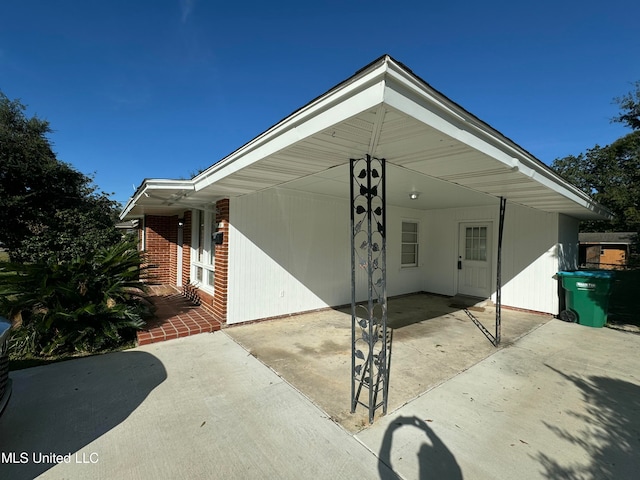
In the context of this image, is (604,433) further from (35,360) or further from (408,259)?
(35,360)

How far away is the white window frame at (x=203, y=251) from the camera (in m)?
6.24

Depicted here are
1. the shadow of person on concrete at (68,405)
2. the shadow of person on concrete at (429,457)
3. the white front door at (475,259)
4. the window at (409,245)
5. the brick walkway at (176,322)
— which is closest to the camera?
the shadow of person on concrete at (429,457)

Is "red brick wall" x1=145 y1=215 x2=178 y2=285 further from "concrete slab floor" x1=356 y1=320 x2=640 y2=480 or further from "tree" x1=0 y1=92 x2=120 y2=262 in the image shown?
"concrete slab floor" x1=356 y1=320 x2=640 y2=480

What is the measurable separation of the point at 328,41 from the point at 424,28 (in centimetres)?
220

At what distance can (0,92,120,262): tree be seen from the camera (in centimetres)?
869

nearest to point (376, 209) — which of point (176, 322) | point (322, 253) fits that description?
point (322, 253)


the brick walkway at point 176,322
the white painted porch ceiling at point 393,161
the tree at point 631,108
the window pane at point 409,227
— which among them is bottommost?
the brick walkway at point 176,322

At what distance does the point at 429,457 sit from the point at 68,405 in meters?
3.35

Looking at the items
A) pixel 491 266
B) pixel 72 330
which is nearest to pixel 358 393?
pixel 72 330

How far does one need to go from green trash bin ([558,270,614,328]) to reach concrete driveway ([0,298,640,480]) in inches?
85.2

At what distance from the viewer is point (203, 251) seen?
22.1 ft

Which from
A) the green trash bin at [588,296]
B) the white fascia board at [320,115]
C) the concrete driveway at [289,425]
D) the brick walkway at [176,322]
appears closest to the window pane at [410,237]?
the green trash bin at [588,296]

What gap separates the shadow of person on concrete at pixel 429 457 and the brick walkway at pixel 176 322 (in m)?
3.63

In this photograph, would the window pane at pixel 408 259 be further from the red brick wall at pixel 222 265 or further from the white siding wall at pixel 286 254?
the red brick wall at pixel 222 265
